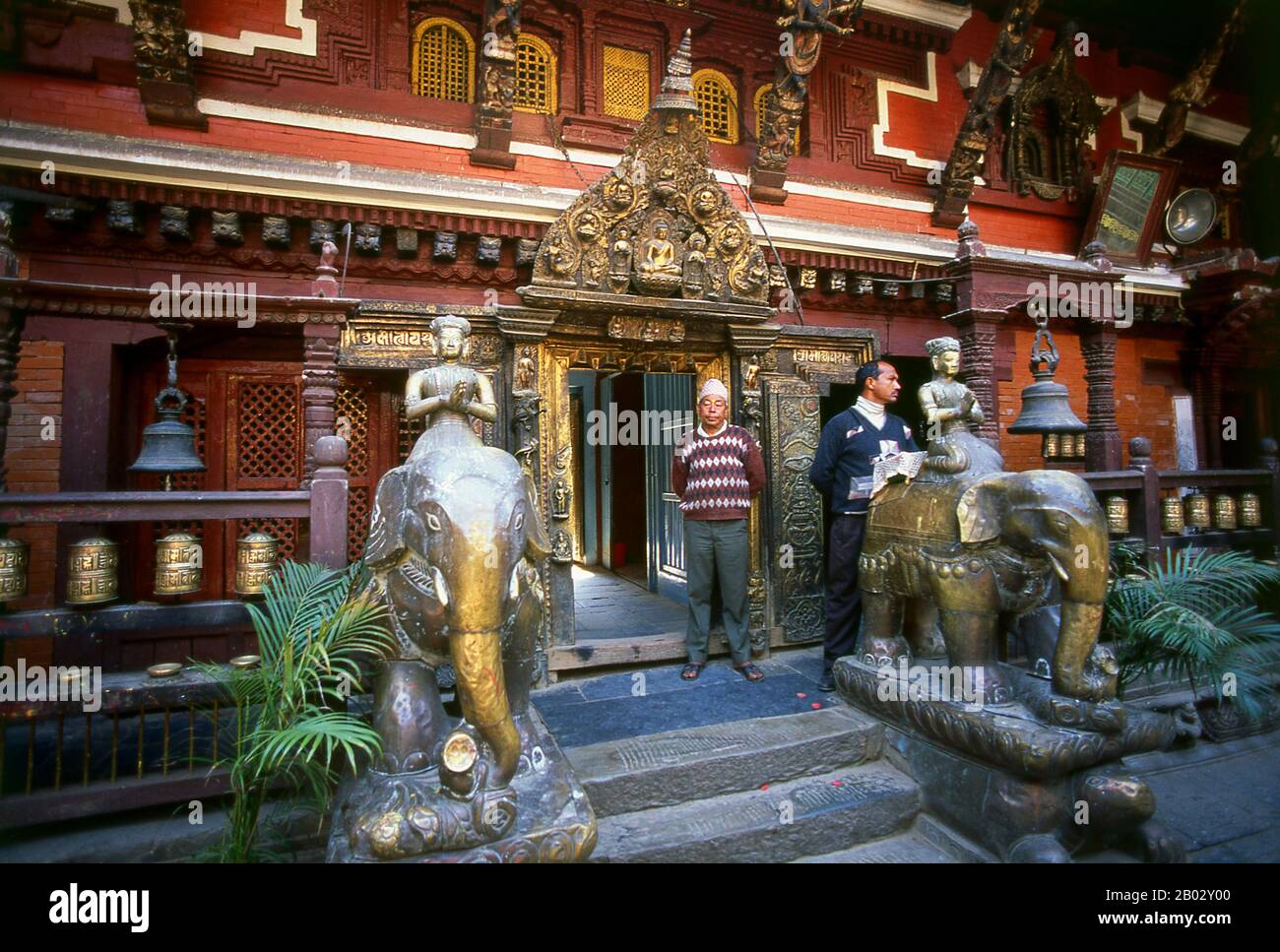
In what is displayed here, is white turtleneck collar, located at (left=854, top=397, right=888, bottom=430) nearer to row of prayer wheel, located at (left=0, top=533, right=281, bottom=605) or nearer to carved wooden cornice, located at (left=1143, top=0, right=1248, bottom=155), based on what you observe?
row of prayer wheel, located at (left=0, top=533, right=281, bottom=605)

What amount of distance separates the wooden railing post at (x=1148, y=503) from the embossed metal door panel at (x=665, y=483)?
13.2 ft

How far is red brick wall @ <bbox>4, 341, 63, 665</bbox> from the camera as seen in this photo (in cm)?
422

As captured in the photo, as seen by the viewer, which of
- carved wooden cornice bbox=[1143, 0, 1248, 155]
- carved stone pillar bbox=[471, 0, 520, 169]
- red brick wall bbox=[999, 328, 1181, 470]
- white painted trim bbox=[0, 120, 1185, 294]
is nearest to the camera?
white painted trim bbox=[0, 120, 1185, 294]

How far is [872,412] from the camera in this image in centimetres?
439

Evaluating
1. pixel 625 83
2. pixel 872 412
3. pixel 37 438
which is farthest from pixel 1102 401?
pixel 37 438

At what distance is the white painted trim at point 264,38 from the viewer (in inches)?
181

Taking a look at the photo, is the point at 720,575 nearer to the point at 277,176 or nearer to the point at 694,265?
the point at 694,265

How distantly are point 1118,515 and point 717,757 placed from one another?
4.14 m

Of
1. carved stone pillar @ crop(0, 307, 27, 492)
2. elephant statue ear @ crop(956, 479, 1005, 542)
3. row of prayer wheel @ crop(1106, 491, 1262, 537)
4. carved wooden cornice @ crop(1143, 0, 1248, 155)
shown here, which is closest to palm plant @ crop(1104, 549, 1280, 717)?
row of prayer wheel @ crop(1106, 491, 1262, 537)

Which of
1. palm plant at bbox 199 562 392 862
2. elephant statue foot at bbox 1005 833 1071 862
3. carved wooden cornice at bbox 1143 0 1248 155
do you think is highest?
carved wooden cornice at bbox 1143 0 1248 155

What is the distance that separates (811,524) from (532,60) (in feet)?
17.0

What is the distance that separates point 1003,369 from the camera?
6871 mm

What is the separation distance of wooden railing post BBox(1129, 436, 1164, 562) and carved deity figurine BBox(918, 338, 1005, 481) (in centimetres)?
259

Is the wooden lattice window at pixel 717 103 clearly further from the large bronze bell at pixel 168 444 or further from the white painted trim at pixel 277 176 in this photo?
the large bronze bell at pixel 168 444
